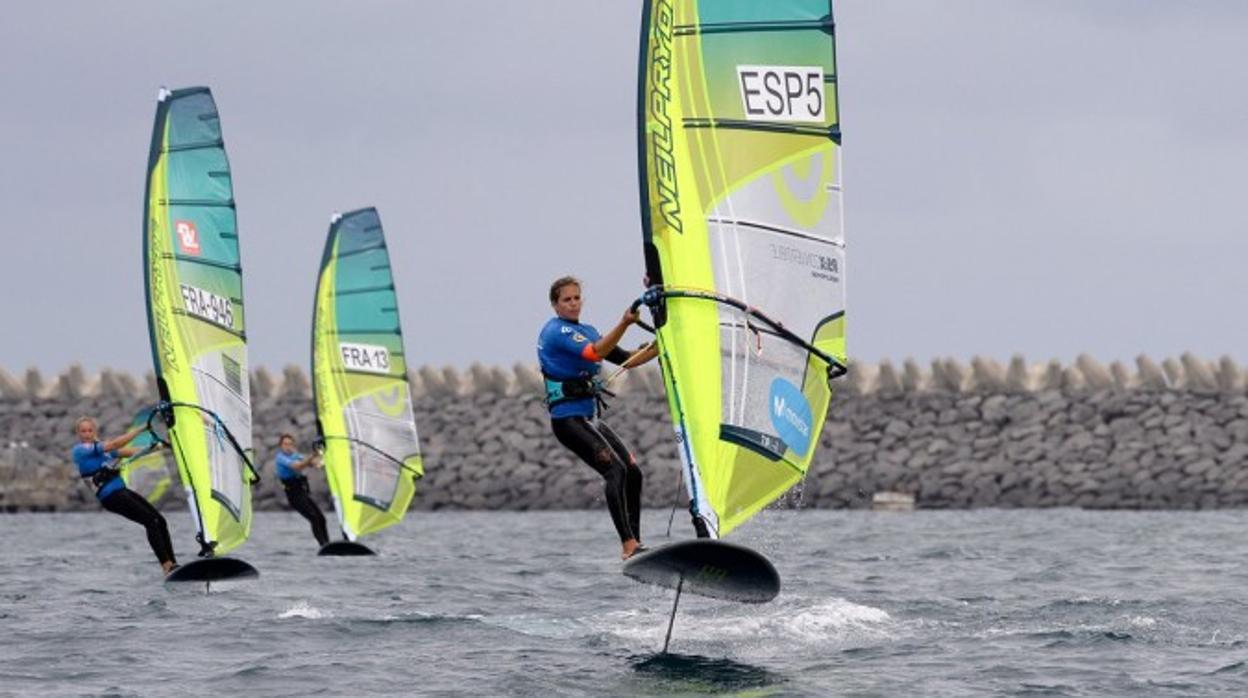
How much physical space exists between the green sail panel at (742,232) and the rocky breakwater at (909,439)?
74.6ft

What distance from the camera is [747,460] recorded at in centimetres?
1248

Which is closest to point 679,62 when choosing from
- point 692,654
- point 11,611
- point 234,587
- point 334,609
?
point 692,654

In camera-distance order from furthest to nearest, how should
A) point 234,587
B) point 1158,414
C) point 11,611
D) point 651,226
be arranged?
point 1158,414 < point 234,587 < point 11,611 < point 651,226

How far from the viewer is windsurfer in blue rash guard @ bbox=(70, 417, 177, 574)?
18016 millimetres

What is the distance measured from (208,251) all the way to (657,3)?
781 cm

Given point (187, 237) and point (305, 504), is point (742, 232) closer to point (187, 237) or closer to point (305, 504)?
point (187, 237)

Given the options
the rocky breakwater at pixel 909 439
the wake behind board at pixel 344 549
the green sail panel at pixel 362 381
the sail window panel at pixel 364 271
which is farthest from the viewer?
the rocky breakwater at pixel 909 439

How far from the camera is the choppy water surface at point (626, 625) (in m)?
12.1

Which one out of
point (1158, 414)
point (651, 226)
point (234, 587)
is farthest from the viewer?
point (1158, 414)

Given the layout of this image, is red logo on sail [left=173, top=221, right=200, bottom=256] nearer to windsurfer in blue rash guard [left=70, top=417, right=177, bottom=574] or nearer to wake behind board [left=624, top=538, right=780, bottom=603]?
windsurfer in blue rash guard [left=70, top=417, right=177, bottom=574]

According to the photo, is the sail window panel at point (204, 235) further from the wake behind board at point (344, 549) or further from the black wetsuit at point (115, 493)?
the wake behind board at point (344, 549)

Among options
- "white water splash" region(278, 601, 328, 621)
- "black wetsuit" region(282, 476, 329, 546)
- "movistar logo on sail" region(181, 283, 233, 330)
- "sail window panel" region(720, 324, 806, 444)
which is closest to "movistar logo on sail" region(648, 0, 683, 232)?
"sail window panel" region(720, 324, 806, 444)

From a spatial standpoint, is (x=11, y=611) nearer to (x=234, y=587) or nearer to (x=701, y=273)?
(x=234, y=587)

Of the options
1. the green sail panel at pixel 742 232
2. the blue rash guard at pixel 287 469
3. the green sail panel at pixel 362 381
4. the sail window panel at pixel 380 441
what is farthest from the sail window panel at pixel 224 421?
the green sail panel at pixel 742 232
